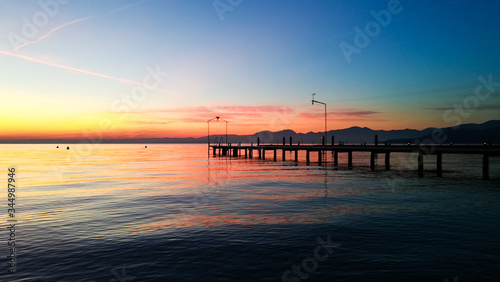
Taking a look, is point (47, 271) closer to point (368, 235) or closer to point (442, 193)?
point (368, 235)

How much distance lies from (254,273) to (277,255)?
1823mm

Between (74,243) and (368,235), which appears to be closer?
(74,243)

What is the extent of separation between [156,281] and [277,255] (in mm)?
4366

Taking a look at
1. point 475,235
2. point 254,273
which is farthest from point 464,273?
point 254,273

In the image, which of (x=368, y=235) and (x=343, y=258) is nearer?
(x=343, y=258)

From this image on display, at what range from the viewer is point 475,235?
15.0 m

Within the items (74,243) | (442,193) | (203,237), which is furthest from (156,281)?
(442,193)

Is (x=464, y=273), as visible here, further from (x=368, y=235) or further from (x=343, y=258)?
(x=368, y=235)

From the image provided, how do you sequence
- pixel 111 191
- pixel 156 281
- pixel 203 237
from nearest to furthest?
pixel 156 281 < pixel 203 237 < pixel 111 191

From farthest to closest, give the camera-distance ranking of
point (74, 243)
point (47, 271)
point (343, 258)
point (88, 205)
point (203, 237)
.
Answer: point (88, 205) < point (203, 237) < point (74, 243) < point (343, 258) < point (47, 271)

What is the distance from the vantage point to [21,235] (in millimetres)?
15273

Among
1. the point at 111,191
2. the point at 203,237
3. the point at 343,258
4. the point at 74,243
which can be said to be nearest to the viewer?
the point at 343,258

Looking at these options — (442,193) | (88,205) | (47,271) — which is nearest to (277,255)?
(47,271)

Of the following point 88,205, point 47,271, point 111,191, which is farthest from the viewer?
point 111,191
